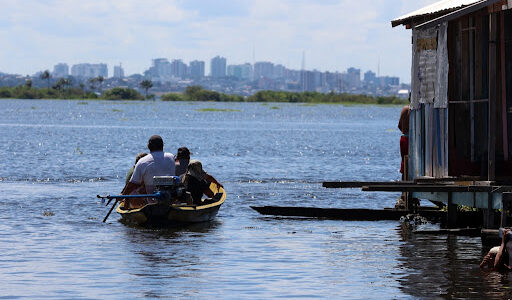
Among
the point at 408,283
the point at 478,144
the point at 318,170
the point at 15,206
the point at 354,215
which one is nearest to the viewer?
the point at 408,283

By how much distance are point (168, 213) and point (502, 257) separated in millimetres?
8222

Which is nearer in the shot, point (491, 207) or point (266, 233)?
point (491, 207)

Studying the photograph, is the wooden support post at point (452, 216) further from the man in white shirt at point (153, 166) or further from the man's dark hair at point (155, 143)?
the man's dark hair at point (155, 143)

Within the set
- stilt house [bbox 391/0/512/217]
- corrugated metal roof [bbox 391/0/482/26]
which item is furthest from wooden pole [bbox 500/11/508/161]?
corrugated metal roof [bbox 391/0/482/26]

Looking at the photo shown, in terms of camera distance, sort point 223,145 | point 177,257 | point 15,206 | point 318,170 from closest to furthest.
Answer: point 177,257 → point 15,206 → point 318,170 → point 223,145

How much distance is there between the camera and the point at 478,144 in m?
21.6

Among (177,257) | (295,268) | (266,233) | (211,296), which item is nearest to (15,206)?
(266,233)

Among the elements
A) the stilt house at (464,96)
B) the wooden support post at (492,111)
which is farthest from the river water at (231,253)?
the wooden support post at (492,111)

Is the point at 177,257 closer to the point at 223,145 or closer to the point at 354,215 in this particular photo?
the point at 354,215

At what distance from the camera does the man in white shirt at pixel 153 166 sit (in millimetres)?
23453

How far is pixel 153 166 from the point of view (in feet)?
77.0

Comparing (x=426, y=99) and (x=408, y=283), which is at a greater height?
(x=426, y=99)

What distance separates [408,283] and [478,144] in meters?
5.00

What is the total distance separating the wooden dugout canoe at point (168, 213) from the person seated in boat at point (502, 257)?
7.55 meters
